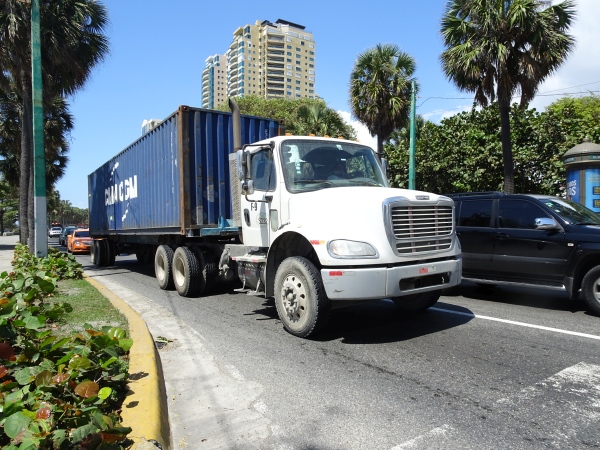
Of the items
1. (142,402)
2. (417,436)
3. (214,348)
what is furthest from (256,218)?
(417,436)

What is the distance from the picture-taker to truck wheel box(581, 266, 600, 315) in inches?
253

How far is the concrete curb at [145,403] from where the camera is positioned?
2832mm

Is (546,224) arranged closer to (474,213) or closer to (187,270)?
(474,213)

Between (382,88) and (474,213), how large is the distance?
46.7ft

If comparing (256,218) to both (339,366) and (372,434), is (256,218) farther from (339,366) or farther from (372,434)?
(372,434)

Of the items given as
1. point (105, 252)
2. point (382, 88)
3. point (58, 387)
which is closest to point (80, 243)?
point (105, 252)

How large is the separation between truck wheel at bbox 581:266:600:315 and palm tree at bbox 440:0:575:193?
890 centimetres

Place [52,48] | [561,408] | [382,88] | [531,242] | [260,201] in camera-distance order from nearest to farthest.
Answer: [561,408], [260,201], [531,242], [52,48], [382,88]

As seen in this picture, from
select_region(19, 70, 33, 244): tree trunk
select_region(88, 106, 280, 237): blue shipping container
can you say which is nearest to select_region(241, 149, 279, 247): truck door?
select_region(88, 106, 280, 237): blue shipping container

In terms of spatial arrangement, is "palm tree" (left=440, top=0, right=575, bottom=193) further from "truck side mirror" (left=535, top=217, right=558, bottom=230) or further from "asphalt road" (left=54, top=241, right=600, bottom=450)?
"asphalt road" (left=54, top=241, right=600, bottom=450)

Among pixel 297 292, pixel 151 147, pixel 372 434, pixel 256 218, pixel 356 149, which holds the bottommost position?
pixel 372 434

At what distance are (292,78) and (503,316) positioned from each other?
15052 centimetres

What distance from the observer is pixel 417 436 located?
308 cm

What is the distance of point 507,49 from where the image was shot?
48.6 feet
